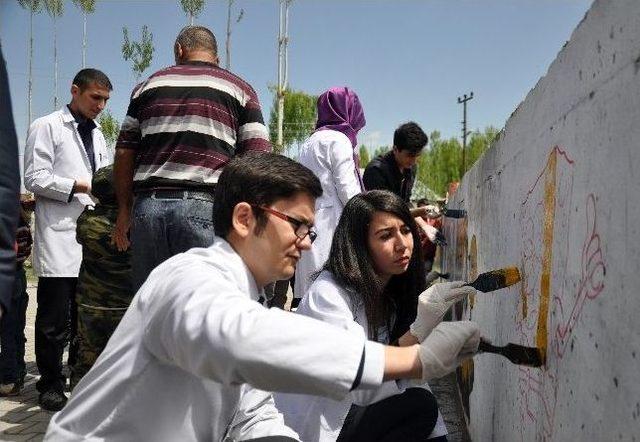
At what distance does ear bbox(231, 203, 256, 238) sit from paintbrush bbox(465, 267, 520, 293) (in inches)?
36.8

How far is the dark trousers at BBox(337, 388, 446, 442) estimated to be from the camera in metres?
2.27

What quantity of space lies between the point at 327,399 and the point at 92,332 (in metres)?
1.72

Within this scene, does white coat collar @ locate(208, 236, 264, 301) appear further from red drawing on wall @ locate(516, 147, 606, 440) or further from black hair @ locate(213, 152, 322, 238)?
red drawing on wall @ locate(516, 147, 606, 440)

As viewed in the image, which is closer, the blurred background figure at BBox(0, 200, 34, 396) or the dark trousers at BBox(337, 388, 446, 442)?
the dark trousers at BBox(337, 388, 446, 442)

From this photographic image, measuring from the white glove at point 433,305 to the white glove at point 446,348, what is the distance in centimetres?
58

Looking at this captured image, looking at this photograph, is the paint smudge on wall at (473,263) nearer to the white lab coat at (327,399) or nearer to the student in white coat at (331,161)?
the student in white coat at (331,161)

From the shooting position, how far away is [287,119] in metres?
49.6

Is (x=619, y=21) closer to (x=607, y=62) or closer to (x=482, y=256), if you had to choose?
(x=607, y=62)

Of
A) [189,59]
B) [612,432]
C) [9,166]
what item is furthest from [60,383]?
[612,432]

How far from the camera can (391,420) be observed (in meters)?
2.28

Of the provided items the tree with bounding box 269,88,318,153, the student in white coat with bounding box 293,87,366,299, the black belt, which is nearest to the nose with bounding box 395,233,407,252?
the black belt

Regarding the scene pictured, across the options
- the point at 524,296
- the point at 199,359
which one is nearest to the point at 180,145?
the point at 524,296

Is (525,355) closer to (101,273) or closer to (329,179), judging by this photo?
(329,179)

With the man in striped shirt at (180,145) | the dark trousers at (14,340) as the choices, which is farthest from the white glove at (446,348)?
the dark trousers at (14,340)
